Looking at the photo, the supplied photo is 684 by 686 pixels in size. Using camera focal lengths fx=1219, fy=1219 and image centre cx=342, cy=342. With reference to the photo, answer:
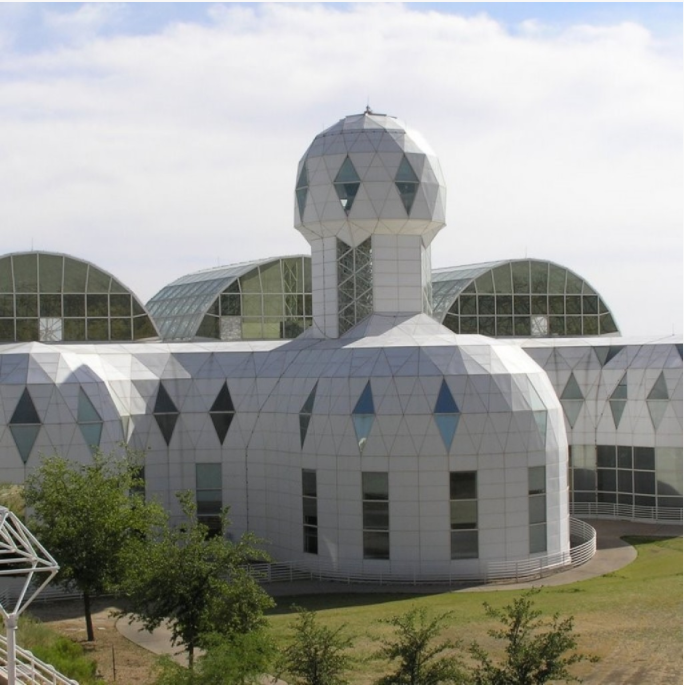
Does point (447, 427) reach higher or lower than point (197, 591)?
higher

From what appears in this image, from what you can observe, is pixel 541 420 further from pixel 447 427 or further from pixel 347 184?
pixel 347 184

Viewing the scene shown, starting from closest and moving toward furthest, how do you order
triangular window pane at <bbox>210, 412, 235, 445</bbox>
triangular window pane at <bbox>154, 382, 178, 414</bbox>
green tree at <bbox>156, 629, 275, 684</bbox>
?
1. green tree at <bbox>156, 629, 275, 684</bbox>
2. triangular window pane at <bbox>154, 382, 178, 414</bbox>
3. triangular window pane at <bbox>210, 412, 235, 445</bbox>

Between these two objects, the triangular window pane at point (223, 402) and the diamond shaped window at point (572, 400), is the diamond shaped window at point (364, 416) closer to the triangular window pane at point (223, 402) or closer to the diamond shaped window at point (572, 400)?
the triangular window pane at point (223, 402)

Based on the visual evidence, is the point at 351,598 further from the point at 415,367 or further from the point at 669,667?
the point at 669,667

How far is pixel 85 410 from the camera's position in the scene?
48062 mm

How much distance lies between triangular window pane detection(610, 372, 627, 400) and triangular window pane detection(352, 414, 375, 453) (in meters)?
18.2

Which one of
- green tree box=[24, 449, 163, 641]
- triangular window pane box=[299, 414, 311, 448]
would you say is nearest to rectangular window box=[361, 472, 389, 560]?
triangular window pane box=[299, 414, 311, 448]

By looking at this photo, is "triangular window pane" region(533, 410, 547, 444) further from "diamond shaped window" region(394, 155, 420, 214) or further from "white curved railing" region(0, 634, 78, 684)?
"white curved railing" region(0, 634, 78, 684)

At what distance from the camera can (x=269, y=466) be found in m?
52.4

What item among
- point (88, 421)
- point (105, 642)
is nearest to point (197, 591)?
point (105, 642)

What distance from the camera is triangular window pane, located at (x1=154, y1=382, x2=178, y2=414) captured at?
174ft

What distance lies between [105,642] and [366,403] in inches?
→ 557

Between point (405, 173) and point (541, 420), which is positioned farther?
point (405, 173)

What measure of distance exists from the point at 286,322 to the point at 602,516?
2143 cm
